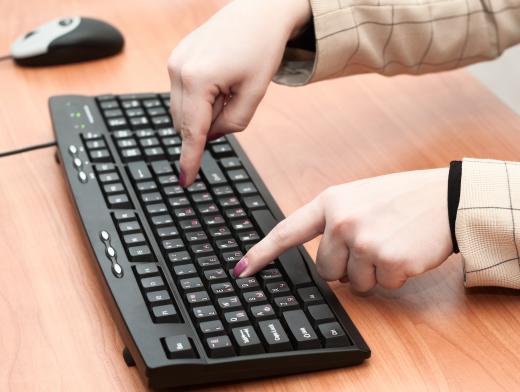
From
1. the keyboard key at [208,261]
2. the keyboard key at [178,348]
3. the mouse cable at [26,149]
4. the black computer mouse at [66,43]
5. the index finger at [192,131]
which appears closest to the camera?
the keyboard key at [178,348]

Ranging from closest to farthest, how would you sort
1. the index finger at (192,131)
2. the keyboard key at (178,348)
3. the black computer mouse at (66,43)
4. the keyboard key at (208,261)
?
the keyboard key at (178,348), the keyboard key at (208,261), the index finger at (192,131), the black computer mouse at (66,43)

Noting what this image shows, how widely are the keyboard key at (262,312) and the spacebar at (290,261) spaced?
0.04 meters

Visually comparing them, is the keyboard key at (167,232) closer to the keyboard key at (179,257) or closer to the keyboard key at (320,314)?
the keyboard key at (179,257)

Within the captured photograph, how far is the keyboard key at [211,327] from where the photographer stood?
0.64m

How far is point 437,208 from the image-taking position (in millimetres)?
720

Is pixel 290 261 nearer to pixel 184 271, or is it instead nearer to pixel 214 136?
pixel 184 271

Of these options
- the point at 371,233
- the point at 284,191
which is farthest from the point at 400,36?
the point at 371,233

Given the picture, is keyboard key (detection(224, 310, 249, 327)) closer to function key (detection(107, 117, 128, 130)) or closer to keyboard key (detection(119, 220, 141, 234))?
keyboard key (detection(119, 220, 141, 234))

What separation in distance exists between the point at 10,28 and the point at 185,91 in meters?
0.44

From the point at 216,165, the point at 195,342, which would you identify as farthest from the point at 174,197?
the point at 195,342

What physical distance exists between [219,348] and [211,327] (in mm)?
25

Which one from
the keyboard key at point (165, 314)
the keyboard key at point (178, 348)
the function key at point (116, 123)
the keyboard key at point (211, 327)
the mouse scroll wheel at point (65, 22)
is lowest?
the function key at point (116, 123)

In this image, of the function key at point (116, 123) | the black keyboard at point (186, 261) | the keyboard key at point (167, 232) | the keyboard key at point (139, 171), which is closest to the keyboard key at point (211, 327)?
the black keyboard at point (186, 261)

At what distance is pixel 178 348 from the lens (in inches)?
24.3
